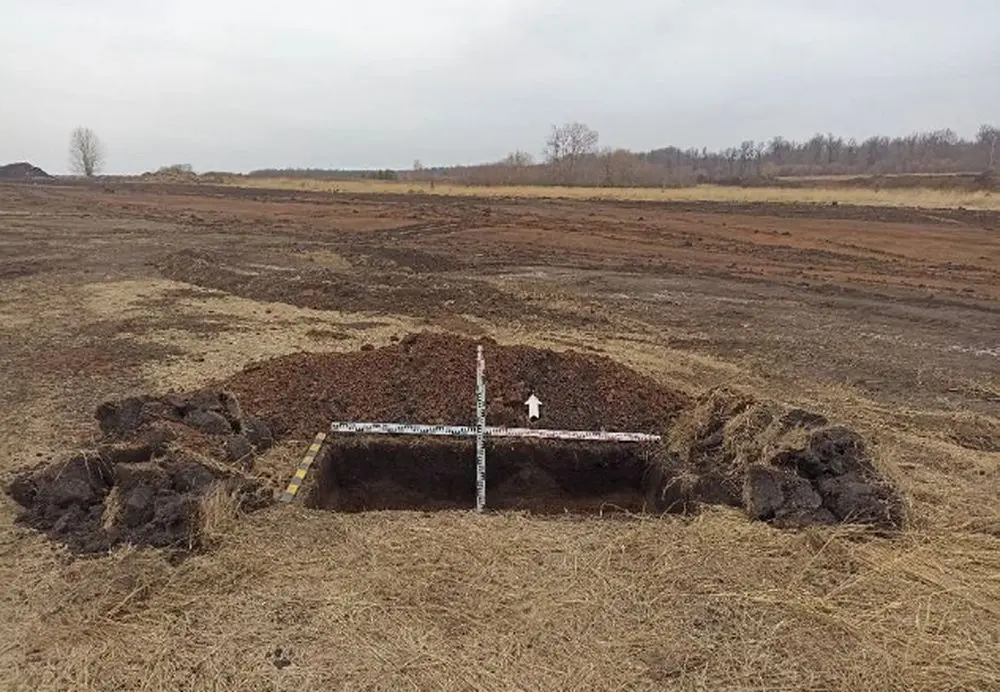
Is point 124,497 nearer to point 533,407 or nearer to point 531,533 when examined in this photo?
point 531,533

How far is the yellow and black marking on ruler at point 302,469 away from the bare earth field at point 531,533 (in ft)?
0.48

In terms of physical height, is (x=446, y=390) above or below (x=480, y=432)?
above

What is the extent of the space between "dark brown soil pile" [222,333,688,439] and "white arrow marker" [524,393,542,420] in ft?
0.23

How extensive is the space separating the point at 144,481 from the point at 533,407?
11.2 ft

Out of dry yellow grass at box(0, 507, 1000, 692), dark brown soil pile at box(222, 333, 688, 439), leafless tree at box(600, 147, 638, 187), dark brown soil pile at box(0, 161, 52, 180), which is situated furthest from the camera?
dark brown soil pile at box(0, 161, 52, 180)

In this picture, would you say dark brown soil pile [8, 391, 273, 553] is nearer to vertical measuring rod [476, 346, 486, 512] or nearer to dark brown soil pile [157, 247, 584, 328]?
vertical measuring rod [476, 346, 486, 512]

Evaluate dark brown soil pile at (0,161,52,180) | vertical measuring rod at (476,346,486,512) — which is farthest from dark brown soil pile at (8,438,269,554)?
dark brown soil pile at (0,161,52,180)

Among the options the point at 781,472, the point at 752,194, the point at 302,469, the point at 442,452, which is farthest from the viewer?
the point at 752,194

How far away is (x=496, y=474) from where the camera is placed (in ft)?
22.5

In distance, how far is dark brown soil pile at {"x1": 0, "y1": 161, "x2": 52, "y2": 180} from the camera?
76.5 m

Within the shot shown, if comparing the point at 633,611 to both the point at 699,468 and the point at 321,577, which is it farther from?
the point at 699,468

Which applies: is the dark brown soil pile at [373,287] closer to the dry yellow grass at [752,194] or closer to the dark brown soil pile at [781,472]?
the dark brown soil pile at [781,472]

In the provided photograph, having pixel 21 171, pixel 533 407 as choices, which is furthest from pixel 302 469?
pixel 21 171

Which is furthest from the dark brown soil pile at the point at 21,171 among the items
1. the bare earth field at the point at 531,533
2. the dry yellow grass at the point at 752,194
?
the bare earth field at the point at 531,533
